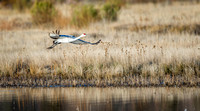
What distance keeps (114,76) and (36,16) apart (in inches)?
603

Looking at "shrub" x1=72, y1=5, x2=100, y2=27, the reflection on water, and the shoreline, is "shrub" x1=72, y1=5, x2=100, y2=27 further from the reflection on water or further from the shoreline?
the reflection on water

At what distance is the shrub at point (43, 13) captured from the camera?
28.0m

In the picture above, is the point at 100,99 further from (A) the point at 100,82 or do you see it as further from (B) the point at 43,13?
(B) the point at 43,13

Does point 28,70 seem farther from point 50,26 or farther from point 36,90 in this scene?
point 50,26

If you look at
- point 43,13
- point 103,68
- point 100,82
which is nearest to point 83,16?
point 43,13

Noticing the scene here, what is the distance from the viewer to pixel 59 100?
11719 mm

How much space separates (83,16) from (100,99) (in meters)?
17.0

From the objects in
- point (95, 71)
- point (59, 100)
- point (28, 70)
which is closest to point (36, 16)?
point (28, 70)

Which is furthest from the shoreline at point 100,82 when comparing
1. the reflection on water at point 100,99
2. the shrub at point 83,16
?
the shrub at point 83,16

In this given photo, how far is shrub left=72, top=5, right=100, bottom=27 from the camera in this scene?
1081 inches

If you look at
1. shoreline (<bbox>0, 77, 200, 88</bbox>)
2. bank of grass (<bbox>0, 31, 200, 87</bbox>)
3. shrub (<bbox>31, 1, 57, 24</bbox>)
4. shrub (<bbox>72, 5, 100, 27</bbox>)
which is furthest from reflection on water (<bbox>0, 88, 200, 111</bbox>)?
shrub (<bbox>31, 1, 57, 24</bbox>)

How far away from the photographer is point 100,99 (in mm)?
11727

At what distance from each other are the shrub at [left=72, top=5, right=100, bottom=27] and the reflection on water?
47.4ft

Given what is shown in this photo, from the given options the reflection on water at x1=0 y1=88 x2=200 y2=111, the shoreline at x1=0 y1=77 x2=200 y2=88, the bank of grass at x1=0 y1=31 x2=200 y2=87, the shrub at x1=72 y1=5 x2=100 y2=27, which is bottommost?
the reflection on water at x1=0 y1=88 x2=200 y2=111
